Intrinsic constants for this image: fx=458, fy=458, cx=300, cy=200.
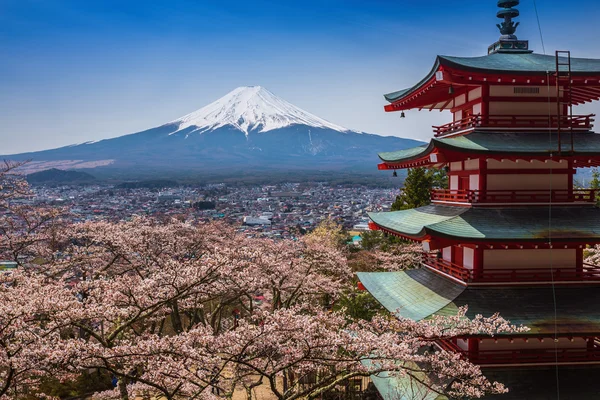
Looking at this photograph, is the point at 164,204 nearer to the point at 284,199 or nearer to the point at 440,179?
the point at 284,199

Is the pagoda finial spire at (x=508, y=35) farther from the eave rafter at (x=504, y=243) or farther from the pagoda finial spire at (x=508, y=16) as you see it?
the eave rafter at (x=504, y=243)

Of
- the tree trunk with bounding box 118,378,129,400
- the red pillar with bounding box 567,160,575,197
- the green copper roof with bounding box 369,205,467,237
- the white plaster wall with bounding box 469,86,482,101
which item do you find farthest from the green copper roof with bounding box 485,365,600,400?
the tree trunk with bounding box 118,378,129,400

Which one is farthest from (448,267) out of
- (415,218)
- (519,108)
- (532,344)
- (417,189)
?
(417,189)

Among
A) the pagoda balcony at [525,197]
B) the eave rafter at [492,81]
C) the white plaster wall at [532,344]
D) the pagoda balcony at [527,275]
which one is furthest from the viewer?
the pagoda balcony at [525,197]

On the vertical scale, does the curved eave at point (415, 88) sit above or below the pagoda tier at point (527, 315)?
above

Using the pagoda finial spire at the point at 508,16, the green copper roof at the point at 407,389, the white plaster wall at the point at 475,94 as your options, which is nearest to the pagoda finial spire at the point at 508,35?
the pagoda finial spire at the point at 508,16

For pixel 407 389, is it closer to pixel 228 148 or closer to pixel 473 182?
pixel 473 182

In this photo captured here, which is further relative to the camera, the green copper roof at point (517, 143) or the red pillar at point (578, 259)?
the red pillar at point (578, 259)

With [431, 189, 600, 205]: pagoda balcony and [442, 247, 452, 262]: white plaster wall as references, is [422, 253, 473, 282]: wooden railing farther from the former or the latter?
[431, 189, 600, 205]: pagoda balcony
